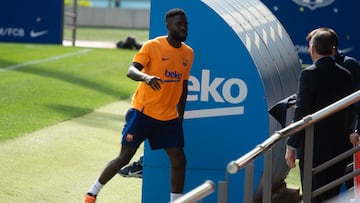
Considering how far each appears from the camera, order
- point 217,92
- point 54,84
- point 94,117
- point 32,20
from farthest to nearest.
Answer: point 54,84
point 32,20
point 94,117
point 217,92

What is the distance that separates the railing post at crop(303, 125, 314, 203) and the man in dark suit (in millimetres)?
280

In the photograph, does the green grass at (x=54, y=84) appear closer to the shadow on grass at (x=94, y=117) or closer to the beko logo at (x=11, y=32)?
the shadow on grass at (x=94, y=117)

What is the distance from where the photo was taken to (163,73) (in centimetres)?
876

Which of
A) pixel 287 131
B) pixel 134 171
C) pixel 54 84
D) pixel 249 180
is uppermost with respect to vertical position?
pixel 287 131

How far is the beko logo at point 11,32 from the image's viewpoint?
62.2 feet

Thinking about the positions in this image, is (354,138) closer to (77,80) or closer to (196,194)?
(196,194)

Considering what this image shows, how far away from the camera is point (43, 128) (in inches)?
578

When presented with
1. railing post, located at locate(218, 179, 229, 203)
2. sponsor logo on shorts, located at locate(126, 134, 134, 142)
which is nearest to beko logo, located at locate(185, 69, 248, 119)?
sponsor logo on shorts, located at locate(126, 134, 134, 142)

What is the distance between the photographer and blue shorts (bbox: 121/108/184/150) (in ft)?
29.2

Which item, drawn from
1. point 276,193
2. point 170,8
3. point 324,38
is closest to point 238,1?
point 170,8

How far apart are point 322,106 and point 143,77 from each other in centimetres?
155

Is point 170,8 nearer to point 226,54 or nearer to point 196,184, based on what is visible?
point 226,54

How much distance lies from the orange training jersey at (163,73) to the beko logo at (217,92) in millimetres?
389

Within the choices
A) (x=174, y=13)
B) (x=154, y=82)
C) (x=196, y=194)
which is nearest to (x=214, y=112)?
(x=174, y=13)
